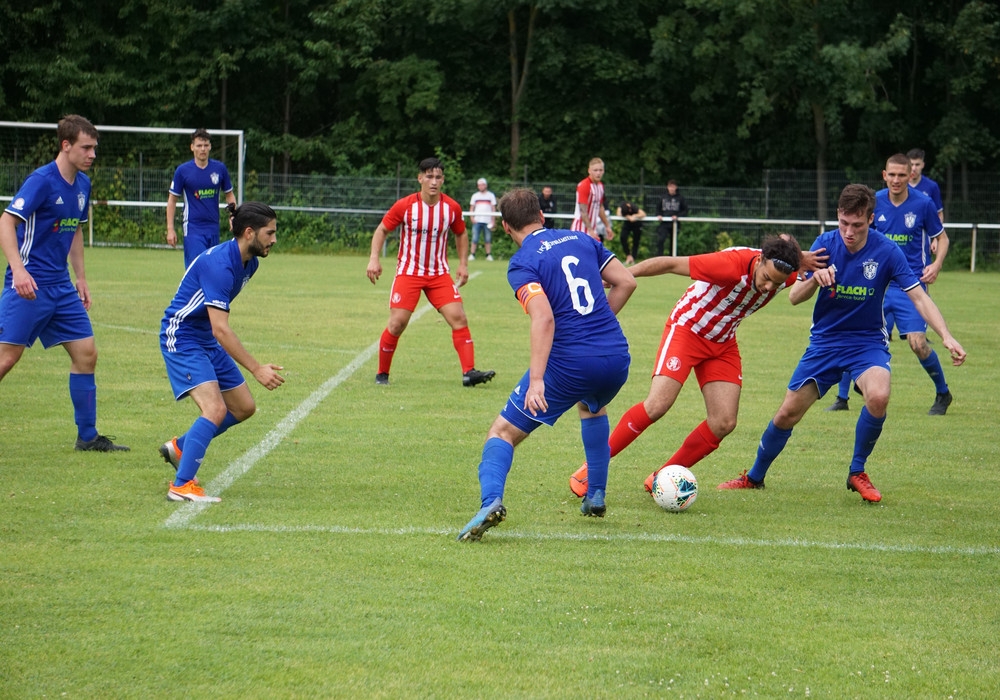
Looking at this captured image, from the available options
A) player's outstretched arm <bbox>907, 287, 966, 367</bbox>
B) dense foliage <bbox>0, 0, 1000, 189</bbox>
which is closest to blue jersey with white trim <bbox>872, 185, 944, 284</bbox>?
player's outstretched arm <bbox>907, 287, 966, 367</bbox>

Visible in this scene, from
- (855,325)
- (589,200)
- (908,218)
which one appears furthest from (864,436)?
(589,200)

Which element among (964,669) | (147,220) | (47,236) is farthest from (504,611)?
(147,220)

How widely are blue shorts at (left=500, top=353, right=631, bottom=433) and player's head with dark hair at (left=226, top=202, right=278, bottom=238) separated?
1.63 m

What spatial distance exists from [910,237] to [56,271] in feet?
23.4

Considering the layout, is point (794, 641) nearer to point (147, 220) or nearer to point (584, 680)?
point (584, 680)

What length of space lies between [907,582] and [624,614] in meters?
1.37

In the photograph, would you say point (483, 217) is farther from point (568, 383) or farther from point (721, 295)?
point (568, 383)

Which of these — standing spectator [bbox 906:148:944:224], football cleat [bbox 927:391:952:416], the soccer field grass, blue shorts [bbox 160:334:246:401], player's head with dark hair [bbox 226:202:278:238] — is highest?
standing spectator [bbox 906:148:944:224]

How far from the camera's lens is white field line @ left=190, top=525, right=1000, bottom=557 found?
545 cm

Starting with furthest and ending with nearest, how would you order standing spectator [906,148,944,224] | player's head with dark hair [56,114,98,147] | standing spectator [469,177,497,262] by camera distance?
standing spectator [469,177,497,262], standing spectator [906,148,944,224], player's head with dark hair [56,114,98,147]

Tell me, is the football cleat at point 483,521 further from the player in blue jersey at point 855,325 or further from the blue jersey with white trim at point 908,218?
the blue jersey with white trim at point 908,218

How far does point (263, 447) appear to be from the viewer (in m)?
7.44

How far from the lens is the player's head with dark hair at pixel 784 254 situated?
5.92 meters

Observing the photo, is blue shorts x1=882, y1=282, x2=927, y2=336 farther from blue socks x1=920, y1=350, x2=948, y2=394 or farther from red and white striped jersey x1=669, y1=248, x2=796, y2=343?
red and white striped jersey x1=669, y1=248, x2=796, y2=343
